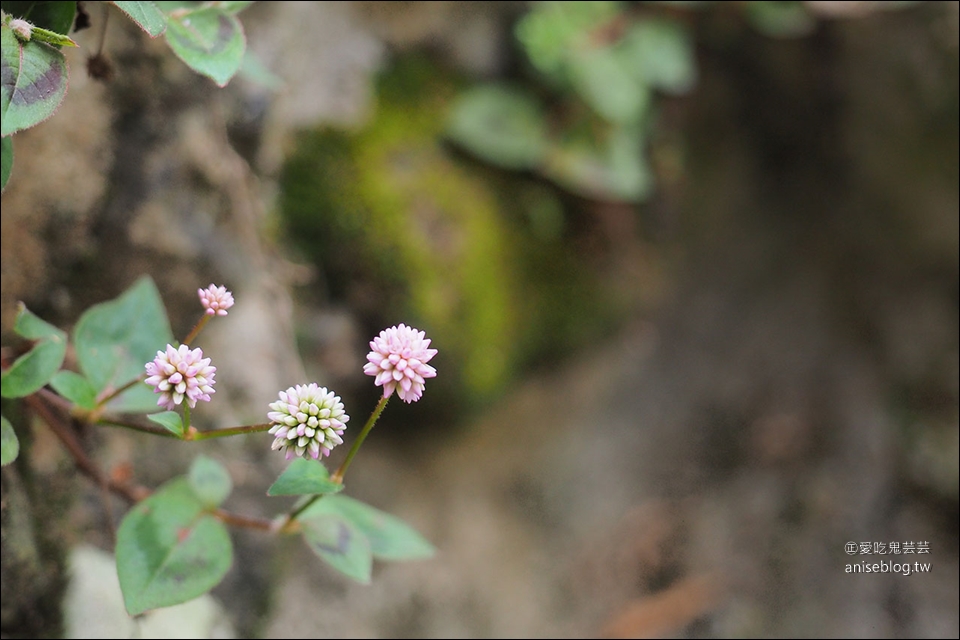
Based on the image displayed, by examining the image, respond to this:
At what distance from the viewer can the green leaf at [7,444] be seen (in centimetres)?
98

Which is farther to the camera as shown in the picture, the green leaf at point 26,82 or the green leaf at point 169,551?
the green leaf at point 169,551

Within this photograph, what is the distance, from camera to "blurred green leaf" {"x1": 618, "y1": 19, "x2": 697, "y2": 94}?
7.57 ft

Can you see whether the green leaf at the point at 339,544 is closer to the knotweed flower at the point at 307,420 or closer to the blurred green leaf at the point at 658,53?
the knotweed flower at the point at 307,420

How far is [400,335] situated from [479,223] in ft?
4.80

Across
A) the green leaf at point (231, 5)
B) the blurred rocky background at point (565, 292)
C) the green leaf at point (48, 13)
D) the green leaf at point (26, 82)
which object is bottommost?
the blurred rocky background at point (565, 292)

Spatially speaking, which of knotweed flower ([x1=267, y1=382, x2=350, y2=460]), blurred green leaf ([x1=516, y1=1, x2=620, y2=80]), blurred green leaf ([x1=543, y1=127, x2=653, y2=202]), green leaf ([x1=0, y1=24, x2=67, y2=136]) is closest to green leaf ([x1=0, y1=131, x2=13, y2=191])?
green leaf ([x1=0, y1=24, x2=67, y2=136])

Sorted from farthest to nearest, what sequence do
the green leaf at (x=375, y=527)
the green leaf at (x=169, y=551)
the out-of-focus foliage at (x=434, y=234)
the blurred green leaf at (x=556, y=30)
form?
the blurred green leaf at (x=556, y=30), the out-of-focus foliage at (x=434, y=234), the green leaf at (x=375, y=527), the green leaf at (x=169, y=551)

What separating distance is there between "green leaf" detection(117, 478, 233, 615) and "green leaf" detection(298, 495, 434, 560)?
0.50ft

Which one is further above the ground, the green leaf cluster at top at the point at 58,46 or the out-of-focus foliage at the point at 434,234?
the green leaf cluster at top at the point at 58,46

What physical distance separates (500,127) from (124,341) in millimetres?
1431

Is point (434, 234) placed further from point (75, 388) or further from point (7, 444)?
point (7, 444)

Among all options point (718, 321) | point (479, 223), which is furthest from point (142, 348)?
point (718, 321)

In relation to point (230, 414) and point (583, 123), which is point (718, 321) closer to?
point (583, 123)

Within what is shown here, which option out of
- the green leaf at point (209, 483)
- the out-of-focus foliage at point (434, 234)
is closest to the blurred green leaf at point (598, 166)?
the out-of-focus foliage at point (434, 234)
